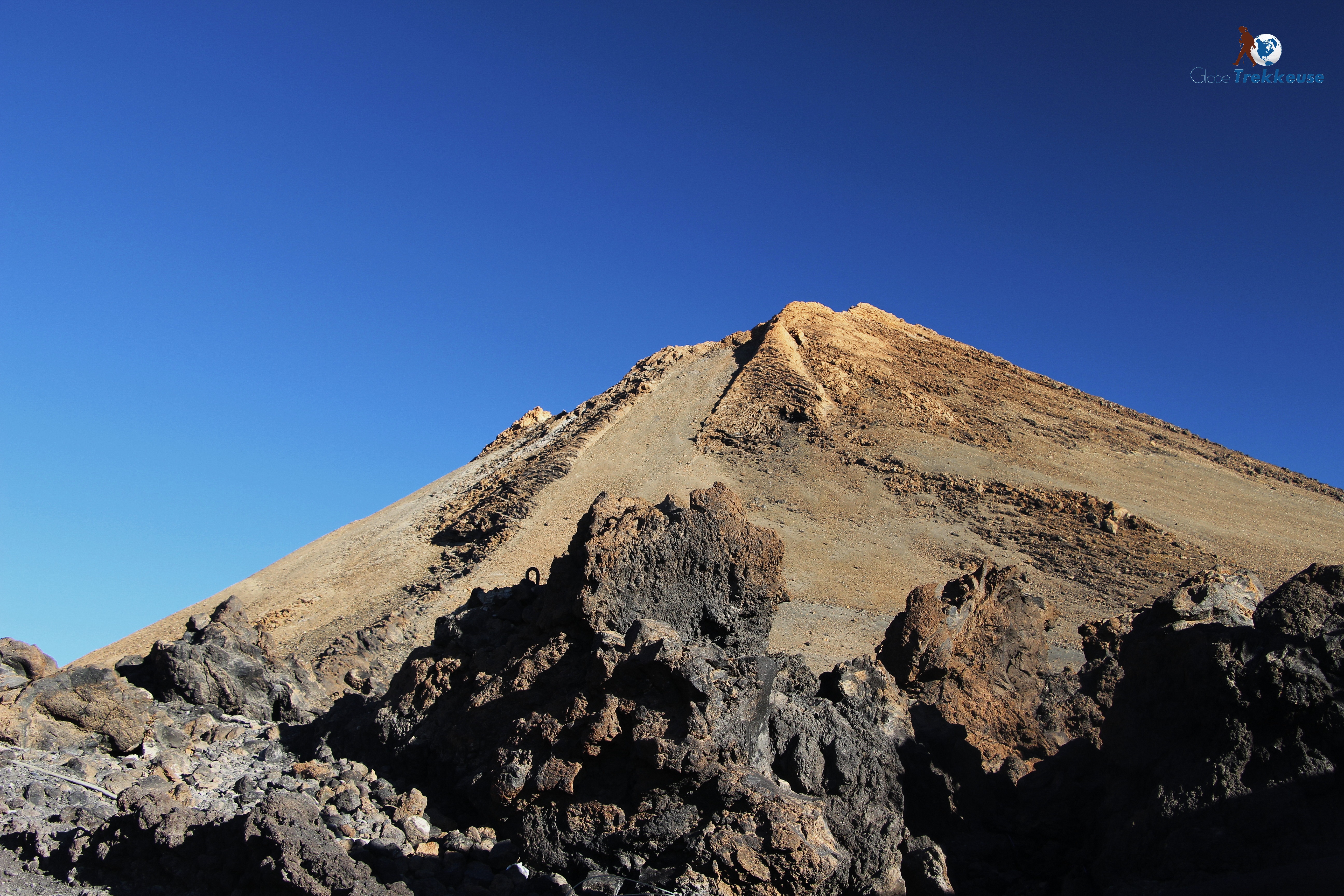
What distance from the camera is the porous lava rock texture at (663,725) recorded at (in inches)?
253

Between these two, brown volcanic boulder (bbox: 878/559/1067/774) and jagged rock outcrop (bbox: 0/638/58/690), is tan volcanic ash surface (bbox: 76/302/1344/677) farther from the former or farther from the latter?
jagged rock outcrop (bbox: 0/638/58/690)

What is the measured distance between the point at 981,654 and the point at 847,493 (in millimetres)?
23114

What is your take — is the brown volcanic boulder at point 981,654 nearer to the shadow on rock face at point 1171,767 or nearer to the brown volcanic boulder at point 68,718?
the shadow on rock face at point 1171,767

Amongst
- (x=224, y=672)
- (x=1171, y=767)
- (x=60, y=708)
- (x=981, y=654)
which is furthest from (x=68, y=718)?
(x=1171, y=767)

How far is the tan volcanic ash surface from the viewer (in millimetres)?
27297

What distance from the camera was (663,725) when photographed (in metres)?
6.77

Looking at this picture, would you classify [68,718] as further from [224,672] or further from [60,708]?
[224,672]

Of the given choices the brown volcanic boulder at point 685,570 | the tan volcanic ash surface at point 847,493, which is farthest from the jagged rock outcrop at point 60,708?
the tan volcanic ash surface at point 847,493

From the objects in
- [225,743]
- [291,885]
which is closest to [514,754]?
[291,885]

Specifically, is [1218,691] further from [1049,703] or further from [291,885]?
[291,885]

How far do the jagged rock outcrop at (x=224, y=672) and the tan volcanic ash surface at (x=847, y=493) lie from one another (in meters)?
9.79

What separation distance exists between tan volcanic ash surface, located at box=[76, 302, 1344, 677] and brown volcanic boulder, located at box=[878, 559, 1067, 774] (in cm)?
931

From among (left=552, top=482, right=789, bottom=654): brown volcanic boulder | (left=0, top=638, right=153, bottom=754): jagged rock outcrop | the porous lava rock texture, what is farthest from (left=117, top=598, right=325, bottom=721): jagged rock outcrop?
(left=552, top=482, right=789, bottom=654): brown volcanic boulder

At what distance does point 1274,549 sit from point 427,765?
28946 millimetres
